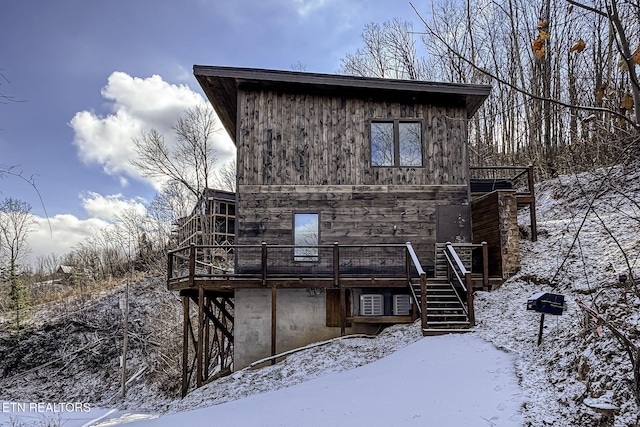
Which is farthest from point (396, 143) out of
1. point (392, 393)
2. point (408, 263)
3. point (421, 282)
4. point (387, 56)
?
point (387, 56)

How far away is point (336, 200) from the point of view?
12258 millimetres

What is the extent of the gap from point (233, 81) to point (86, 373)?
14.7m

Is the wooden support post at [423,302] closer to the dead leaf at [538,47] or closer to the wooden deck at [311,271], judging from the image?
the wooden deck at [311,271]

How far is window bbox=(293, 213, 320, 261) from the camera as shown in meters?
12.0

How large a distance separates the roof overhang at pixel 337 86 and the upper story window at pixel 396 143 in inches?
29.0

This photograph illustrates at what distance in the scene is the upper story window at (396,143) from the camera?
12.5 m

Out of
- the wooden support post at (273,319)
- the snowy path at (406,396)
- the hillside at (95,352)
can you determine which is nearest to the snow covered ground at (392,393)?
the snowy path at (406,396)

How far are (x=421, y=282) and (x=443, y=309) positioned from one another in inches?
30.6

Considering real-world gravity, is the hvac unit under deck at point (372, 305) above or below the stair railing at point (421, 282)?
below

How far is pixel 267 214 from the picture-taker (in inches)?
477

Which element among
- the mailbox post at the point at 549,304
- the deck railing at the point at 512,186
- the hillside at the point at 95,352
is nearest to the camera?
the mailbox post at the point at 549,304

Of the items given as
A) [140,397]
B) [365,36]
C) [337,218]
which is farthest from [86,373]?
[365,36]

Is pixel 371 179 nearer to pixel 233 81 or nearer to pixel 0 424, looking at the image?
pixel 233 81

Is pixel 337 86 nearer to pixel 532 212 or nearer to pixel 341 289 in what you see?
pixel 341 289
